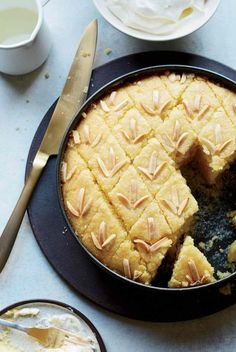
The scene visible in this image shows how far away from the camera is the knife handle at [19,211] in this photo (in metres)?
2.52

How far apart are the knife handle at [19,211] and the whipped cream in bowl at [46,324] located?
18 cm

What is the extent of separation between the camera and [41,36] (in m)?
2.58

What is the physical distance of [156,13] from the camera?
253 cm

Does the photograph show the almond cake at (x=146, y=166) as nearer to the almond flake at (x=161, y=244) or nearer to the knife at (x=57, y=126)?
the almond flake at (x=161, y=244)

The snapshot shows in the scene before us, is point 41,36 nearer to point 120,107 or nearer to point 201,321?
point 120,107

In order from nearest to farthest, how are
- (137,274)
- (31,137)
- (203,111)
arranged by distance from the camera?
(137,274), (203,111), (31,137)

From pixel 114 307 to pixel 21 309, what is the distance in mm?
334

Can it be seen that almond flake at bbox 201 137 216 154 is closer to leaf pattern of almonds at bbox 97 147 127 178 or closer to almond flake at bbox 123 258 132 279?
leaf pattern of almonds at bbox 97 147 127 178

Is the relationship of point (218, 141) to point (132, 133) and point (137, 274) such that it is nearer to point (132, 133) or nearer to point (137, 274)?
point (132, 133)

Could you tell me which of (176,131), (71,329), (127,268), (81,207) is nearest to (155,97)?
(176,131)

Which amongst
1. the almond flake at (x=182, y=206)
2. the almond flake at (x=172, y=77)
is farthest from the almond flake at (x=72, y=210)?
the almond flake at (x=172, y=77)

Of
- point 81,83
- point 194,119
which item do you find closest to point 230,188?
point 194,119

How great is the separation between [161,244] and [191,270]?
13 centimetres

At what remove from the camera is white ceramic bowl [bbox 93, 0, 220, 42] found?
100.0 inches
